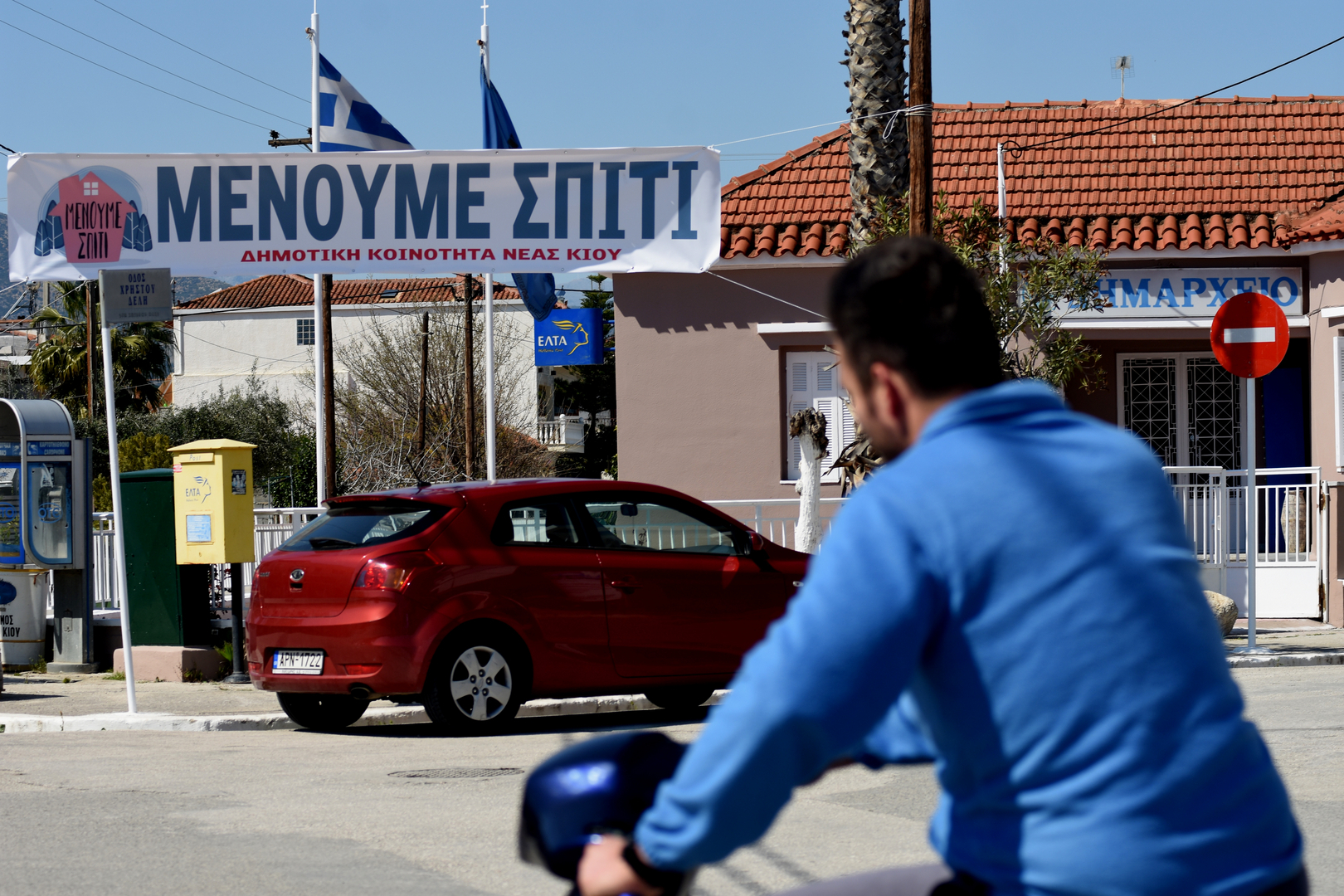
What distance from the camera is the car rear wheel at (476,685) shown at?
9586mm

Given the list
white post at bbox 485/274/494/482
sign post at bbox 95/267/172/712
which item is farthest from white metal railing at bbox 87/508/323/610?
sign post at bbox 95/267/172/712

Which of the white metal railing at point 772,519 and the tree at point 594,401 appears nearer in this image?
the white metal railing at point 772,519

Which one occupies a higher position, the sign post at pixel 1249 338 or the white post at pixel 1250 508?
the sign post at pixel 1249 338

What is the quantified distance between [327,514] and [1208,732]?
8.79 m

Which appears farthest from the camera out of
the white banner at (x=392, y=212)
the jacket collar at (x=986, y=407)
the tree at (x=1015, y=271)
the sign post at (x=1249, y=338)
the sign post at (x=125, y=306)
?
the white banner at (x=392, y=212)

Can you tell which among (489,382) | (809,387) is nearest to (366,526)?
(489,382)

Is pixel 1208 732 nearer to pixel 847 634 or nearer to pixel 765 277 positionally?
pixel 847 634

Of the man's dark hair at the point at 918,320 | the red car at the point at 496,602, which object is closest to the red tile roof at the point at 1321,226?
the red car at the point at 496,602

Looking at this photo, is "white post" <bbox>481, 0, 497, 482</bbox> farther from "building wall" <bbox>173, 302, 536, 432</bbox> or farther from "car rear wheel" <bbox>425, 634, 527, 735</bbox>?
"building wall" <bbox>173, 302, 536, 432</bbox>

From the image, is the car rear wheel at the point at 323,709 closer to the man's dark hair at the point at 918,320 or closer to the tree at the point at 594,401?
the man's dark hair at the point at 918,320

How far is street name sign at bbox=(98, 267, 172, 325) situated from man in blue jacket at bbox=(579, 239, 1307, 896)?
376 inches

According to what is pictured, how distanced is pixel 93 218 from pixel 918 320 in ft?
43.4

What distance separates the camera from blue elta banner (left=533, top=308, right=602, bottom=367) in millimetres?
25953

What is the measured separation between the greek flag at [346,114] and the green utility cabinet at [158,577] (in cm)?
610
